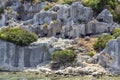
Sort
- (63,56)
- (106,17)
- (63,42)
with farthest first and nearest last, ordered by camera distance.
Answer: (106,17) → (63,42) → (63,56)

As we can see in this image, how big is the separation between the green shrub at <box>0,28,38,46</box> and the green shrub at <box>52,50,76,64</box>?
19.2 ft

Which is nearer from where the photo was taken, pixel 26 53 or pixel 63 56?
pixel 63 56

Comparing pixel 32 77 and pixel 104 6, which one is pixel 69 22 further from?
pixel 32 77

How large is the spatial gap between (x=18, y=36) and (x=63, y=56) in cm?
880

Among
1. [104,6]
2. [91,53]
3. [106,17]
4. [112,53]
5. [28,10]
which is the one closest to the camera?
[112,53]

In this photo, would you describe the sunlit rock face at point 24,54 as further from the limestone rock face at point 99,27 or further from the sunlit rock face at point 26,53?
the limestone rock face at point 99,27

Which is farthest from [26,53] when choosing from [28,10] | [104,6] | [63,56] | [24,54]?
[28,10]

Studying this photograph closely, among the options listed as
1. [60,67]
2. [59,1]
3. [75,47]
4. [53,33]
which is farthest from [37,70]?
[59,1]

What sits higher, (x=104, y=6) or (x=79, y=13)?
(x=104, y=6)

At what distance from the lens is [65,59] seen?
212ft

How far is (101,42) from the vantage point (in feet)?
221

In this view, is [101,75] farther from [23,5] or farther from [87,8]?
[23,5]

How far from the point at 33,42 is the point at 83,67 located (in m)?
10.8

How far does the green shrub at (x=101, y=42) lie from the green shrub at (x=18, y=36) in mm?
9604
